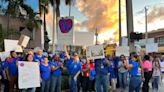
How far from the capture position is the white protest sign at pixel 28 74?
490 inches

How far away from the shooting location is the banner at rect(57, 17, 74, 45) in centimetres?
1465

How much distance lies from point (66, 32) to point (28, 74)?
295cm

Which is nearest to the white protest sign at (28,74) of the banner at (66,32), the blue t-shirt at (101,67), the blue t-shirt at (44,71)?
the blue t-shirt at (44,71)

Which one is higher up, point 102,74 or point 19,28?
point 19,28

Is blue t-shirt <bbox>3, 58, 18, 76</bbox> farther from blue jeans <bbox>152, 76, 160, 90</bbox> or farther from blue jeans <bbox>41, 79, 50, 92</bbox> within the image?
blue jeans <bbox>152, 76, 160, 90</bbox>

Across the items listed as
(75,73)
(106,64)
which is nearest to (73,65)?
(75,73)

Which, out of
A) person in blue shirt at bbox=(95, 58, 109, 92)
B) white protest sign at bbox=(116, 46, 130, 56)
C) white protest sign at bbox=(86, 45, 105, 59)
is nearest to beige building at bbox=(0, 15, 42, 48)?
white protest sign at bbox=(116, 46, 130, 56)

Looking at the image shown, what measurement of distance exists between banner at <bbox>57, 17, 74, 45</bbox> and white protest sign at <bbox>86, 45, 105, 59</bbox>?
0.79 metres

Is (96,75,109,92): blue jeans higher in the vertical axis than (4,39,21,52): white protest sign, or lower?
lower

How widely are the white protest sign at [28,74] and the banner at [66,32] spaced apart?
2.11 meters

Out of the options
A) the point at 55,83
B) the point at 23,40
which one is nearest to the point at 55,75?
the point at 55,83

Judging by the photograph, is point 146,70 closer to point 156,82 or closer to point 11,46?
point 156,82

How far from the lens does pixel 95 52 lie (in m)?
14.7

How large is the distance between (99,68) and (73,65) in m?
0.95
